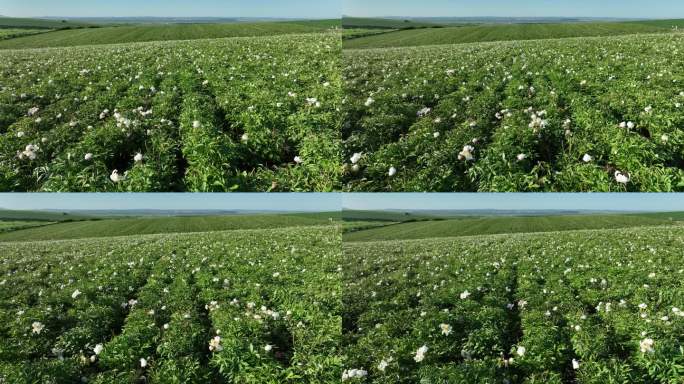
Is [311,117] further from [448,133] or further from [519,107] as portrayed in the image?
[519,107]

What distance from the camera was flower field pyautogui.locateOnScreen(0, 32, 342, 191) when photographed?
5996 millimetres

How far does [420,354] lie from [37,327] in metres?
4.51

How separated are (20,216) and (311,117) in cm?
1672

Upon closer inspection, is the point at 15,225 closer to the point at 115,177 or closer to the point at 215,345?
the point at 115,177

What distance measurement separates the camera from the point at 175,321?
5762mm

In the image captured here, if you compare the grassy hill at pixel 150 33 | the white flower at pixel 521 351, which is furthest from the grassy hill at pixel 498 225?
the white flower at pixel 521 351

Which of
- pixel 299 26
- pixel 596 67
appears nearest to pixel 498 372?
pixel 596 67

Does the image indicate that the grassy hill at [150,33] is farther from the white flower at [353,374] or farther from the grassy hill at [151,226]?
the white flower at [353,374]

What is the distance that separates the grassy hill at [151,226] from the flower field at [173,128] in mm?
7611

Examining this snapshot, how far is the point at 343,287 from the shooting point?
7023mm

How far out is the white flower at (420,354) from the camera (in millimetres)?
5027

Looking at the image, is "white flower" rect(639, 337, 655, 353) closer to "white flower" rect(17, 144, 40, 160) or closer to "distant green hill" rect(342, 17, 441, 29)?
"white flower" rect(17, 144, 40, 160)

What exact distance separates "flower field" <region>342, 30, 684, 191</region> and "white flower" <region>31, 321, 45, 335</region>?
4079 mm

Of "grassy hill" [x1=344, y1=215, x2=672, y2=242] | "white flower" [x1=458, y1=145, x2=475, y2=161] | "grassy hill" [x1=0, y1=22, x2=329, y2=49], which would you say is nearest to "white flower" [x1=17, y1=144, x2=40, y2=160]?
"white flower" [x1=458, y1=145, x2=475, y2=161]
